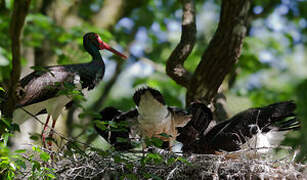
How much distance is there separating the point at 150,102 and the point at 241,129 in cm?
101

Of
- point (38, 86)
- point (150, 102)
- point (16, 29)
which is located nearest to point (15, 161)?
point (16, 29)

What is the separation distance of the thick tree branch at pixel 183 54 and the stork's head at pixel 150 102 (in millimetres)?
703

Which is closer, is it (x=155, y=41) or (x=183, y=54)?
(x=183, y=54)

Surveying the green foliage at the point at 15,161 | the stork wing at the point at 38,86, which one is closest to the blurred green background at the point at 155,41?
the stork wing at the point at 38,86

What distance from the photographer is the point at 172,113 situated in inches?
197

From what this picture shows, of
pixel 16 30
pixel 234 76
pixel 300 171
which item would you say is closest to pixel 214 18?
pixel 234 76

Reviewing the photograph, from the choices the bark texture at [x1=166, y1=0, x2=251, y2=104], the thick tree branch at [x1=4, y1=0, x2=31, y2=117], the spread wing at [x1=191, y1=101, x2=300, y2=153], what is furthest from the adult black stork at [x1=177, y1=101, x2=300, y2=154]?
the thick tree branch at [x1=4, y1=0, x2=31, y2=117]

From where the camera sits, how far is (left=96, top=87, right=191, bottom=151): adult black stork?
4.77 m

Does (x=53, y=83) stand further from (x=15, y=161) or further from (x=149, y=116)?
(x=15, y=161)

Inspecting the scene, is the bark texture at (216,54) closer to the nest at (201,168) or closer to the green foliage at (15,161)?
the nest at (201,168)

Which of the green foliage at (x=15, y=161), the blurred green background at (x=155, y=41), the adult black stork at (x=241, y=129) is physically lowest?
the green foliage at (x=15, y=161)

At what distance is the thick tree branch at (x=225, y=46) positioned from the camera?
5.14m

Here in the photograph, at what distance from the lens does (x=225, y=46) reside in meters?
5.14

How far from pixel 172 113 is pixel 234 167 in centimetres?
99
